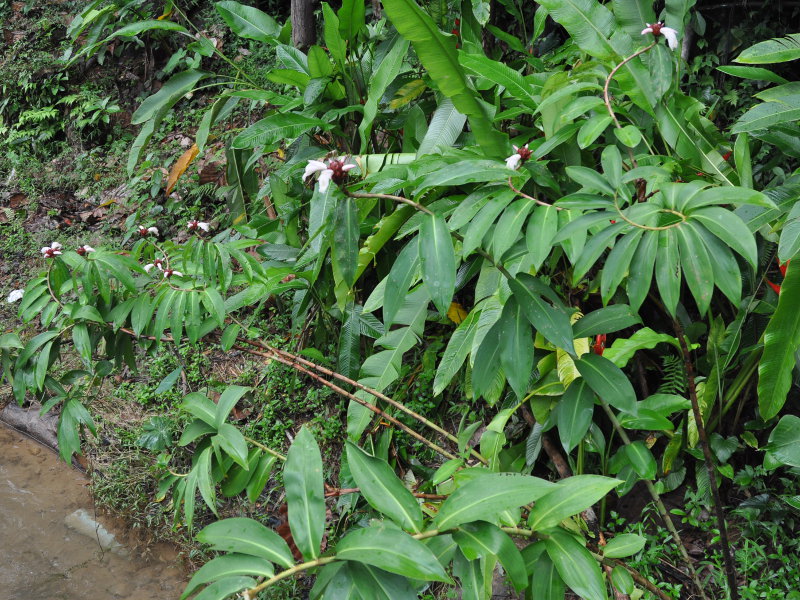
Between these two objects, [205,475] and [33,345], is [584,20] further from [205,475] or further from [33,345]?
[33,345]

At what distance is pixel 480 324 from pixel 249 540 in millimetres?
1188

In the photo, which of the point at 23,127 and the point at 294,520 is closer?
the point at 294,520

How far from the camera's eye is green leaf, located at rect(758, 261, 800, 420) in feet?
5.80

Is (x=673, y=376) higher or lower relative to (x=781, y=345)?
lower

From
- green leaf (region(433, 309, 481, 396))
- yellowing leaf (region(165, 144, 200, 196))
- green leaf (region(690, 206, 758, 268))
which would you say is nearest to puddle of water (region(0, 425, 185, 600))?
green leaf (region(433, 309, 481, 396))

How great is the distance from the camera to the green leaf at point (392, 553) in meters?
1.01

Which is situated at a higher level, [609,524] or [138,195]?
[138,195]

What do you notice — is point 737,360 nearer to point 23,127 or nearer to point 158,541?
Result: point 158,541

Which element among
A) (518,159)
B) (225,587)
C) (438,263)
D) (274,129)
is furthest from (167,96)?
(225,587)

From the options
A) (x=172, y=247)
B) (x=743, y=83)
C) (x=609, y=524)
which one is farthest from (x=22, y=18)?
(x=609, y=524)

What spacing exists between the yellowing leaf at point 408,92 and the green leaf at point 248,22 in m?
0.70

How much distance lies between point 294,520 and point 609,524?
Answer: 4.70 feet

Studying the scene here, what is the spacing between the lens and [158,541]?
→ 10.1ft

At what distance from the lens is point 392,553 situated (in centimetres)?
104
